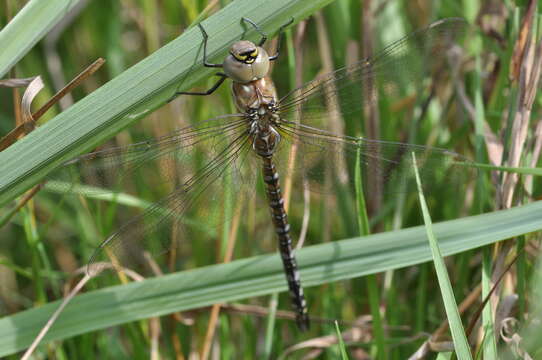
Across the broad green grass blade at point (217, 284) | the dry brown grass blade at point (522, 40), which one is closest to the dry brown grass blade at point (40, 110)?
the broad green grass blade at point (217, 284)

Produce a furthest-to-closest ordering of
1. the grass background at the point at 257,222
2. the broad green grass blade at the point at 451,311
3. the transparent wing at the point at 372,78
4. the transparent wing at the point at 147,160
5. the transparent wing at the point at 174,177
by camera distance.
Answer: the transparent wing at the point at 372,78 → the transparent wing at the point at 174,177 → the transparent wing at the point at 147,160 → the grass background at the point at 257,222 → the broad green grass blade at the point at 451,311

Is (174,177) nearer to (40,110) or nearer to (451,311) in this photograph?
(40,110)

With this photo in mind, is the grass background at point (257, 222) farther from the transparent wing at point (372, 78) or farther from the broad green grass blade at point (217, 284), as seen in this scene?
the transparent wing at point (372, 78)

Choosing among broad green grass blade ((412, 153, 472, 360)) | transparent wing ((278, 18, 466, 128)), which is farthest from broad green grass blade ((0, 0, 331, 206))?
broad green grass blade ((412, 153, 472, 360))

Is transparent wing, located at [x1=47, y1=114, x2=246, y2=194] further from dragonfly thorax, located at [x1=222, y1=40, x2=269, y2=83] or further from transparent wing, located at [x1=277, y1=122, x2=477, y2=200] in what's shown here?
transparent wing, located at [x1=277, y1=122, x2=477, y2=200]

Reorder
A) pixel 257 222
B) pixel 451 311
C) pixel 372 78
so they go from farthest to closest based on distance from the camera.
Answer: pixel 257 222 → pixel 372 78 → pixel 451 311

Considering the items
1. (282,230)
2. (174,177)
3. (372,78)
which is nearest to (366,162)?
(372,78)

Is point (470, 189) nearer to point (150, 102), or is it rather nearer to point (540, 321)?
point (540, 321)
